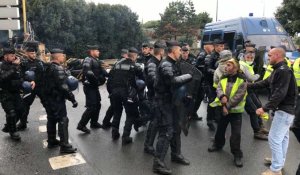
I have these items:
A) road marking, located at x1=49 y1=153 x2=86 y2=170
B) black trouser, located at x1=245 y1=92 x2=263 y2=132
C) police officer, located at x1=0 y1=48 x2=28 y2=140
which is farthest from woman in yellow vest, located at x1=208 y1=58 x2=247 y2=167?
police officer, located at x1=0 y1=48 x2=28 y2=140

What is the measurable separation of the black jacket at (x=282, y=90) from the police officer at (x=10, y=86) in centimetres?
418

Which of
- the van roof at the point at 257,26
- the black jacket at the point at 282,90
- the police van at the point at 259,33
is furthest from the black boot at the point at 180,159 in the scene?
Result: the van roof at the point at 257,26

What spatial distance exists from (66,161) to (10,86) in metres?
1.93

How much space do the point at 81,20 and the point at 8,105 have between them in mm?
23204

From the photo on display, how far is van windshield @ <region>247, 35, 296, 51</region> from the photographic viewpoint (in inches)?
451

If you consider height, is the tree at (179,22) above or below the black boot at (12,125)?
above

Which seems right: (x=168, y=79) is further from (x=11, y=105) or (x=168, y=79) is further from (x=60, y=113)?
(x=11, y=105)

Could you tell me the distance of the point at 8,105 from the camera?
6.25 metres

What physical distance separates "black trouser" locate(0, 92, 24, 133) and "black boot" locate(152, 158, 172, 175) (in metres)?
3.03

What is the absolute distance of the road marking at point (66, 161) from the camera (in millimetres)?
5164

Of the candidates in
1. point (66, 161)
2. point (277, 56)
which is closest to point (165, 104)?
point (277, 56)

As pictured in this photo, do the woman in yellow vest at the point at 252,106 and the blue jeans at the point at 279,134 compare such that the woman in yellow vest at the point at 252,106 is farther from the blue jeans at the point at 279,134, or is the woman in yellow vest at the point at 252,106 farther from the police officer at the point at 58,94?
the police officer at the point at 58,94

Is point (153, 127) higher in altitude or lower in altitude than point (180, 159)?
higher

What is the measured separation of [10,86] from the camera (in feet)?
20.4
